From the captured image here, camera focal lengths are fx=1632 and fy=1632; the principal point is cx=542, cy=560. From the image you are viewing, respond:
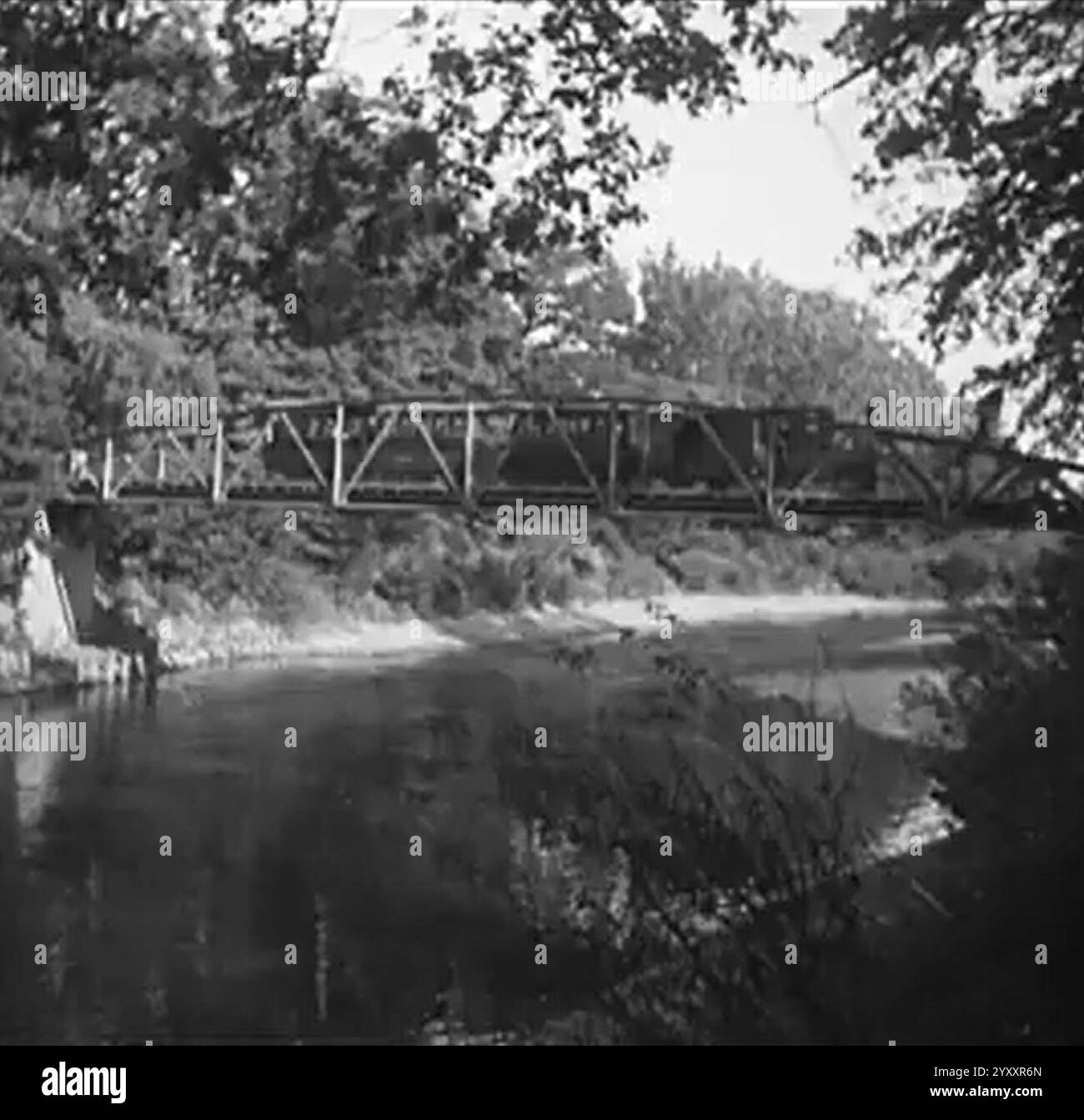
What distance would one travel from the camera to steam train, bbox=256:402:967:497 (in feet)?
83.0

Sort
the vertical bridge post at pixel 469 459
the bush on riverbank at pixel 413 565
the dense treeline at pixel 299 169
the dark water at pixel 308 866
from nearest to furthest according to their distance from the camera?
1. the dense treeline at pixel 299 169
2. the dark water at pixel 308 866
3. the vertical bridge post at pixel 469 459
4. the bush on riverbank at pixel 413 565

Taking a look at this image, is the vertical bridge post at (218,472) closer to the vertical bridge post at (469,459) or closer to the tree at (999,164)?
the vertical bridge post at (469,459)

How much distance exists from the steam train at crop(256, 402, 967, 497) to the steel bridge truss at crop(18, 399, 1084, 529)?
5 cm

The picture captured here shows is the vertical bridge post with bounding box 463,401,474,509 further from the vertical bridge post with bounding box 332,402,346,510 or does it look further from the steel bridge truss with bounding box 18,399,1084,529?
the vertical bridge post with bounding box 332,402,346,510

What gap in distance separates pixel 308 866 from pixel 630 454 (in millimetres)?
13625

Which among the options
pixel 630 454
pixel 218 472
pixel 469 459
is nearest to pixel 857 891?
pixel 630 454

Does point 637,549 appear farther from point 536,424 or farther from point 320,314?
point 320,314

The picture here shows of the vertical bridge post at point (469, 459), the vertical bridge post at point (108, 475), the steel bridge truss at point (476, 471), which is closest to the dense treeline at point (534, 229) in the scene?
the steel bridge truss at point (476, 471)

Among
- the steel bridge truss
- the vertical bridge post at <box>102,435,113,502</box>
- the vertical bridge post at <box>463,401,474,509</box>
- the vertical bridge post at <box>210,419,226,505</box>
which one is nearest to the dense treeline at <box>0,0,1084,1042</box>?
the steel bridge truss

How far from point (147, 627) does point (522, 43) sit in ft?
100

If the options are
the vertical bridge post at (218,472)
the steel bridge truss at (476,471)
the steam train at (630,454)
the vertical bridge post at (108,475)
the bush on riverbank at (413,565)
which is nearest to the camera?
the steel bridge truss at (476,471)

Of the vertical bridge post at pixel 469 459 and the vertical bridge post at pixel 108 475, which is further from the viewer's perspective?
the vertical bridge post at pixel 108 475

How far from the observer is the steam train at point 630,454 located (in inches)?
997

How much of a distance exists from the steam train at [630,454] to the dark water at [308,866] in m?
3.52
